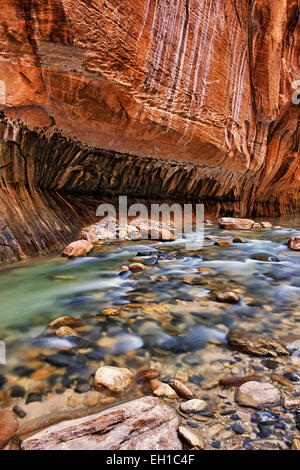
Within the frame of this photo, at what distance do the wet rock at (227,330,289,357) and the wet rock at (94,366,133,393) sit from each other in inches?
26.8

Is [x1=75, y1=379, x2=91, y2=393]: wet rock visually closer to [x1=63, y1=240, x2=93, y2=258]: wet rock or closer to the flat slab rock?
the flat slab rock

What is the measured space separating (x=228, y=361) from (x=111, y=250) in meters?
3.24

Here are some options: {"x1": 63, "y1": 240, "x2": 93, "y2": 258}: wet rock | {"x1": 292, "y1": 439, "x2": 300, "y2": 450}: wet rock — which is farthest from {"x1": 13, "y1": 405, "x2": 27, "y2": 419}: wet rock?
{"x1": 63, "y1": 240, "x2": 93, "y2": 258}: wet rock

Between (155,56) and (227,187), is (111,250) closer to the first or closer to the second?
(155,56)

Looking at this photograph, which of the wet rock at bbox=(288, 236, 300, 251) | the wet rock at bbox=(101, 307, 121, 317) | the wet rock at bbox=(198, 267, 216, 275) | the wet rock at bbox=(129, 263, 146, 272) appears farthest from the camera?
the wet rock at bbox=(288, 236, 300, 251)

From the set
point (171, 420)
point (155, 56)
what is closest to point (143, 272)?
point (171, 420)

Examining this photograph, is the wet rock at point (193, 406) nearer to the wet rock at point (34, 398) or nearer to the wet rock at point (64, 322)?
the wet rock at point (34, 398)

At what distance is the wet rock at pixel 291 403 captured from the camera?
117 centimetres

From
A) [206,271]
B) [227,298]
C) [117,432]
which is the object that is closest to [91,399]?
[117,432]

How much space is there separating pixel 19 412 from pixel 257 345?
4.24 ft

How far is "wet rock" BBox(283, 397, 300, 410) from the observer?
1165 mm

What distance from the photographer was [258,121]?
9641 mm

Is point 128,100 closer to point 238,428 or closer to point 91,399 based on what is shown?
point 91,399

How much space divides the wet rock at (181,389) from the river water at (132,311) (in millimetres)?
132
